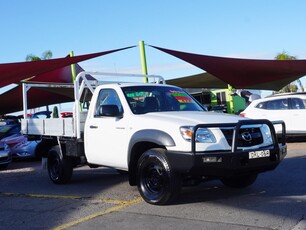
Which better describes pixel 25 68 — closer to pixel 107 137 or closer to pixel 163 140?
pixel 107 137

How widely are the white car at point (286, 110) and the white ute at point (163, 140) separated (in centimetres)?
780

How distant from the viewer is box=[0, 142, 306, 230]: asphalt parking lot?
548 centimetres

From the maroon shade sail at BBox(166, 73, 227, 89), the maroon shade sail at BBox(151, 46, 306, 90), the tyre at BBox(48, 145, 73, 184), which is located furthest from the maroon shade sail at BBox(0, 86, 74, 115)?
the tyre at BBox(48, 145, 73, 184)

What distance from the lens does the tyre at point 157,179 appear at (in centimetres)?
611

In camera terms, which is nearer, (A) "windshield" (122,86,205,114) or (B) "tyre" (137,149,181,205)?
(B) "tyre" (137,149,181,205)

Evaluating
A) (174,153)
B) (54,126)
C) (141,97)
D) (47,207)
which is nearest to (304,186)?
(174,153)

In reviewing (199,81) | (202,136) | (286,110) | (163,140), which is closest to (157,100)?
→ (163,140)

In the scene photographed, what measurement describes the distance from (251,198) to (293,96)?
9.18 meters

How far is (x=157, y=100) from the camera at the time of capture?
24.9 feet

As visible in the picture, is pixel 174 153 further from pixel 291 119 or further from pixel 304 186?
pixel 291 119

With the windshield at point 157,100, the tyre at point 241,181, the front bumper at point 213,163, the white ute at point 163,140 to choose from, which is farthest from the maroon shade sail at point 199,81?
the front bumper at point 213,163

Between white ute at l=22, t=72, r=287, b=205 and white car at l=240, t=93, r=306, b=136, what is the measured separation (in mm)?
7804

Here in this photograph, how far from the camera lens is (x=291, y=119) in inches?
582

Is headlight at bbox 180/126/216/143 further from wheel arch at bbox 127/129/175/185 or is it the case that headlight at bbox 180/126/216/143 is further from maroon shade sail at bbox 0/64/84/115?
maroon shade sail at bbox 0/64/84/115
